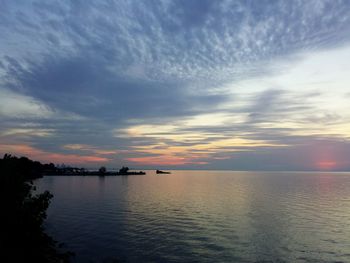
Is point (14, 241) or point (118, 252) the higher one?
point (14, 241)

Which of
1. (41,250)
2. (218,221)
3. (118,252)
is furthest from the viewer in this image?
(218,221)

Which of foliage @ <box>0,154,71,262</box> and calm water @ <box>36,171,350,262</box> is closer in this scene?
foliage @ <box>0,154,71,262</box>

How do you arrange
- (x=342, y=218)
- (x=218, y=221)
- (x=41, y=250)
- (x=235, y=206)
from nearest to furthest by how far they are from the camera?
(x=41, y=250) → (x=218, y=221) → (x=342, y=218) → (x=235, y=206)

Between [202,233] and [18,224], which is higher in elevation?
[18,224]

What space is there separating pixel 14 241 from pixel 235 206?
69.4m

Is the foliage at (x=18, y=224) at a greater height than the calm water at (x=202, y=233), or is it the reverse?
the foliage at (x=18, y=224)

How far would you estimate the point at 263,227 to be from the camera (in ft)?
199

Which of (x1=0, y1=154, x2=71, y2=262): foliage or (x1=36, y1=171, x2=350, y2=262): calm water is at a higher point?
(x1=0, y1=154, x2=71, y2=262): foliage

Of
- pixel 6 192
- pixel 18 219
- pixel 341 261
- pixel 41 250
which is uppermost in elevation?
pixel 6 192

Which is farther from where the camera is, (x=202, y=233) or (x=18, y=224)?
(x=202, y=233)

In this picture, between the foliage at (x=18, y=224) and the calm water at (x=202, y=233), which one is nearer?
the foliage at (x=18, y=224)

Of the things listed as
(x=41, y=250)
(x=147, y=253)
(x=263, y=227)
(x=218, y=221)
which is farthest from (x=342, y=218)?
(x=41, y=250)

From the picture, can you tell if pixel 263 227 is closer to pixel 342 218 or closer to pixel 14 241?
pixel 342 218

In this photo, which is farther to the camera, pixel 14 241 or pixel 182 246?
pixel 182 246
